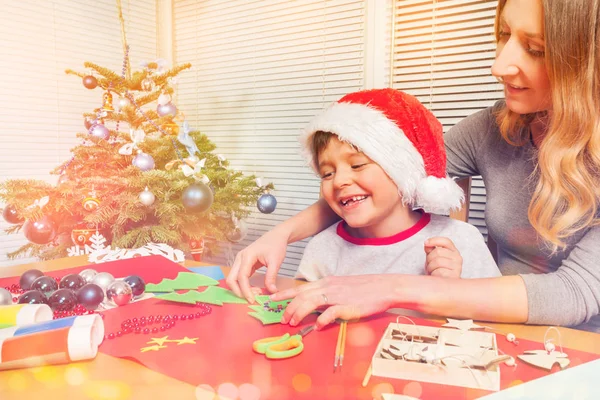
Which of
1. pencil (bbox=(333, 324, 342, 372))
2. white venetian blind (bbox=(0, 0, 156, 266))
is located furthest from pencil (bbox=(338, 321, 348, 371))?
white venetian blind (bbox=(0, 0, 156, 266))

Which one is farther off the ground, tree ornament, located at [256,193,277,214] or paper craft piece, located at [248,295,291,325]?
tree ornament, located at [256,193,277,214]

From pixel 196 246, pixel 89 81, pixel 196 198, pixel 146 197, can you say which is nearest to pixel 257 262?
pixel 196 198

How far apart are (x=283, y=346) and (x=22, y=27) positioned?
2.30 meters

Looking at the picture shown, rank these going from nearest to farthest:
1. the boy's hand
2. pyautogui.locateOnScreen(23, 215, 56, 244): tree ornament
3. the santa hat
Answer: the boy's hand
the santa hat
pyautogui.locateOnScreen(23, 215, 56, 244): tree ornament

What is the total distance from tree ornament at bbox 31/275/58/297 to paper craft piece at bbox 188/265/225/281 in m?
0.28

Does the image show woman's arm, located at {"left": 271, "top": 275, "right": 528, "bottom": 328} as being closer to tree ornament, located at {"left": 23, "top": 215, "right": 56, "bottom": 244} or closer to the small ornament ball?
the small ornament ball

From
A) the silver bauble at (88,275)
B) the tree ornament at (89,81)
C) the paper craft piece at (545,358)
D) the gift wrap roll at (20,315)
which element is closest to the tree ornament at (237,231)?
the tree ornament at (89,81)

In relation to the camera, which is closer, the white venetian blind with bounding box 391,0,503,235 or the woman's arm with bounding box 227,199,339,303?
the woman's arm with bounding box 227,199,339,303

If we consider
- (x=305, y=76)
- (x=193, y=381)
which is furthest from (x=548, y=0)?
(x=305, y=76)

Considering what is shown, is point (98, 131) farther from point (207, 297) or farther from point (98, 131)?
point (207, 297)

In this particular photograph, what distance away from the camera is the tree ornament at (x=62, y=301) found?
0.76 metres

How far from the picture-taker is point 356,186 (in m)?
1.01

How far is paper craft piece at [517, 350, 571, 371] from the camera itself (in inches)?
22.3

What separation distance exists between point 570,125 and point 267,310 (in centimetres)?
63
